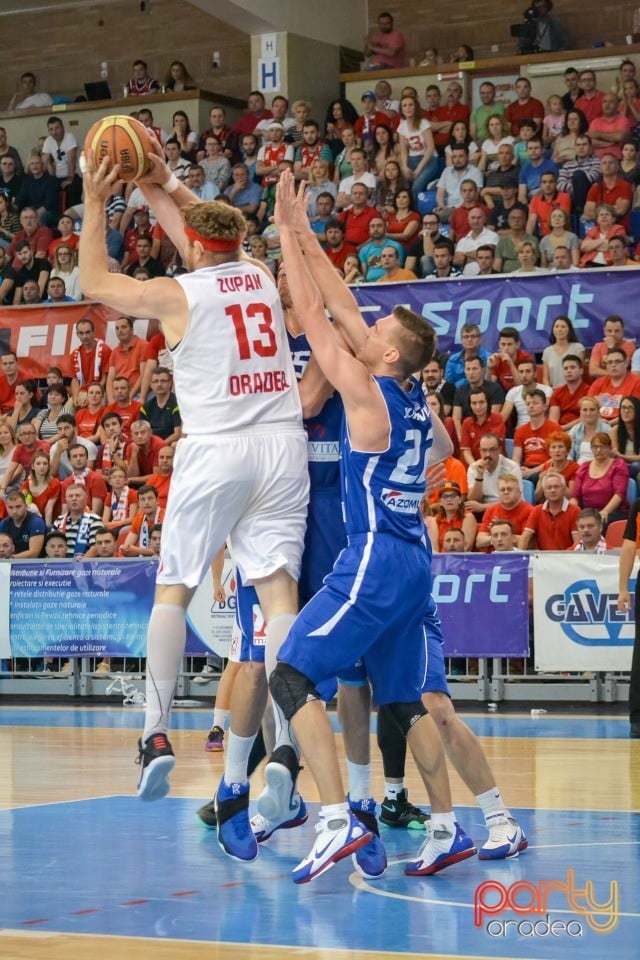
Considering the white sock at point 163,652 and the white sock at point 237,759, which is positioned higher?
the white sock at point 163,652

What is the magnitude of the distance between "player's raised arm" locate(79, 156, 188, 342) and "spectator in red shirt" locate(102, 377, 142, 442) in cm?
1180

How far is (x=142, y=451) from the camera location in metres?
17.1

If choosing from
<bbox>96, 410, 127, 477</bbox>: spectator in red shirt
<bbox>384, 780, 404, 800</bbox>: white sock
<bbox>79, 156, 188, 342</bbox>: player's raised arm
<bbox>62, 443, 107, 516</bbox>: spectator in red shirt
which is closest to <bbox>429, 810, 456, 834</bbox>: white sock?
<bbox>384, 780, 404, 800</bbox>: white sock

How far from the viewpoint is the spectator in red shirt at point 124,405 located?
18031 mm

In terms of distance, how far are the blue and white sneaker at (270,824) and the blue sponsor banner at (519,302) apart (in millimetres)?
10122

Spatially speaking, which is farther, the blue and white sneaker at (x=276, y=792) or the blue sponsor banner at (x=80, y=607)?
the blue sponsor banner at (x=80, y=607)

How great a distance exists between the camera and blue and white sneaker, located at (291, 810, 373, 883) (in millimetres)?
5414

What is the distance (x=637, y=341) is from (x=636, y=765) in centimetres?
764

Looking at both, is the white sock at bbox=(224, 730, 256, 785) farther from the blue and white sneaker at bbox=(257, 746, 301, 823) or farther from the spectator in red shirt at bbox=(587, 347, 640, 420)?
the spectator in red shirt at bbox=(587, 347, 640, 420)

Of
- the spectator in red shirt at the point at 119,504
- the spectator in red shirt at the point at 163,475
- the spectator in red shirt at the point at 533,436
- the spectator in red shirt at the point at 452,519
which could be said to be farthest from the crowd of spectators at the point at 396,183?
the spectator in red shirt at the point at 452,519

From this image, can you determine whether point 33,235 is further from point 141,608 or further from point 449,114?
point 141,608

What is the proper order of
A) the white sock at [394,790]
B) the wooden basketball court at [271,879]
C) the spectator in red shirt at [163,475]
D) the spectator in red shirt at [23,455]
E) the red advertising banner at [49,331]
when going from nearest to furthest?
the wooden basketball court at [271,879], the white sock at [394,790], the spectator in red shirt at [163,475], the spectator in red shirt at [23,455], the red advertising banner at [49,331]

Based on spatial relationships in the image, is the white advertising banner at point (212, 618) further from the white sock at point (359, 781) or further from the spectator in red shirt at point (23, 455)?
the white sock at point (359, 781)

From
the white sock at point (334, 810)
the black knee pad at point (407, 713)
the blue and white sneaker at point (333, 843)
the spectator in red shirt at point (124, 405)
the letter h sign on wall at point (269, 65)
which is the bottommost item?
the blue and white sneaker at point (333, 843)
